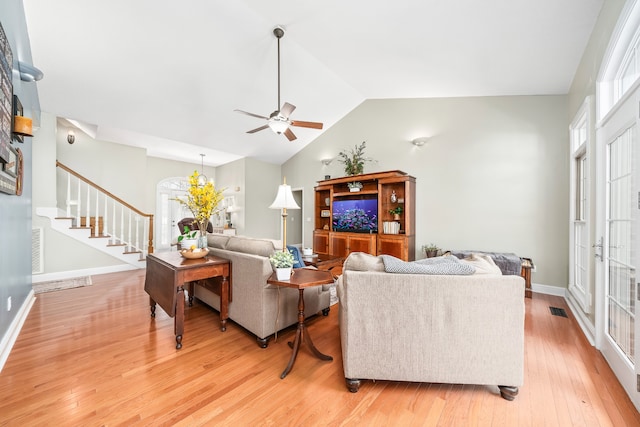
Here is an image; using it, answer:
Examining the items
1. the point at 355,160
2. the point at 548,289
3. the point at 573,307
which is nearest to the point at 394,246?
the point at 355,160

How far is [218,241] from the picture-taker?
2812mm

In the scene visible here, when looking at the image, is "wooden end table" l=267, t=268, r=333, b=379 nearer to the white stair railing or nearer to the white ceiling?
the white ceiling

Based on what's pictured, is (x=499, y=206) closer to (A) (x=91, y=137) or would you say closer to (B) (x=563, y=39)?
(B) (x=563, y=39)

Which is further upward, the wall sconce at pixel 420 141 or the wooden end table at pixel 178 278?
the wall sconce at pixel 420 141

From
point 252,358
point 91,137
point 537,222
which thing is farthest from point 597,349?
point 91,137

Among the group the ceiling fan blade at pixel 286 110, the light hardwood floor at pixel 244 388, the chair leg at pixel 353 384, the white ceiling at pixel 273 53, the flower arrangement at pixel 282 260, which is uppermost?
the white ceiling at pixel 273 53

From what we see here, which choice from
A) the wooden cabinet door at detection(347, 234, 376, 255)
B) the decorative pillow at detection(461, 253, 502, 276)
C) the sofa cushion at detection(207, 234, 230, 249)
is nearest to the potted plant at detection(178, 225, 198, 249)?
the sofa cushion at detection(207, 234, 230, 249)

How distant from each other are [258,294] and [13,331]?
224 cm

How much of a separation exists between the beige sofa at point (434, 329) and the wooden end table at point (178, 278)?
4.38 ft

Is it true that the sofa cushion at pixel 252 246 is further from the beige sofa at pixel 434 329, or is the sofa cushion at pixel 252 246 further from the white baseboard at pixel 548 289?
the white baseboard at pixel 548 289

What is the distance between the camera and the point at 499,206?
4.05 metres

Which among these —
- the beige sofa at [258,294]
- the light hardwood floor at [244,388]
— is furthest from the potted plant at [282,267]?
the light hardwood floor at [244,388]

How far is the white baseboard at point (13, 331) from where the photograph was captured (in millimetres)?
1947

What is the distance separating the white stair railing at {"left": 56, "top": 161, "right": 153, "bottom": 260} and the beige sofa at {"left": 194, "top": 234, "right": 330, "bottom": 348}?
3617 mm
